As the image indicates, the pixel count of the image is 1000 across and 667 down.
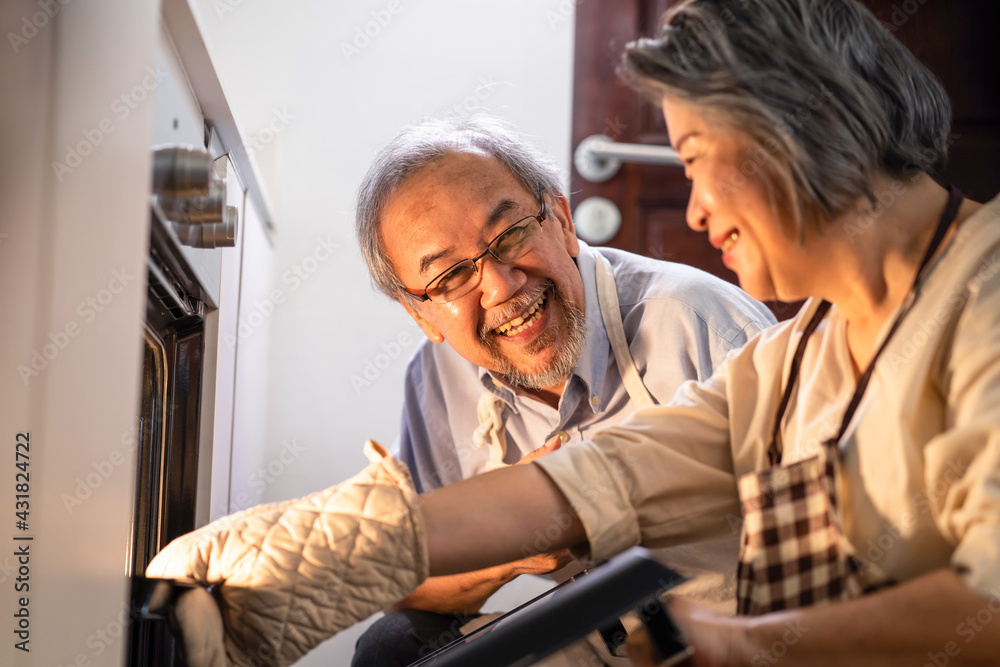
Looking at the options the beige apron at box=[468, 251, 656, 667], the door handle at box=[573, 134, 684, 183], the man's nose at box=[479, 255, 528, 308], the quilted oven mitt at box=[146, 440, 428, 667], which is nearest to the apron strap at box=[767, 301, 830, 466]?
the quilted oven mitt at box=[146, 440, 428, 667]

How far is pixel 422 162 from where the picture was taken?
1.23 meters

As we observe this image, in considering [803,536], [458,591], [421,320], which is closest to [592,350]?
[421,320]

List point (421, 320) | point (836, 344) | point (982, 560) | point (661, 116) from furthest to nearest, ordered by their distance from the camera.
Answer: point (661, 116) < point (421, 320) < point (836, 344) < point (982, 560)

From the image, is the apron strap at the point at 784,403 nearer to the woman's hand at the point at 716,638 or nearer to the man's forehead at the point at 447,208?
the woman's hand at the point at 716,638

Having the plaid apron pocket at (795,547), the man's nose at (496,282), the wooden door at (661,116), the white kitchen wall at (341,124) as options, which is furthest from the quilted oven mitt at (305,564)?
the white kitchen wall at (341,124)

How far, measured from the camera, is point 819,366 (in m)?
0.72

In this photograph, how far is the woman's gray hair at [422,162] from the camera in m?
1.25

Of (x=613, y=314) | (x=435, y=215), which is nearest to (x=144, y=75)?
Result: (x=435, y=215)

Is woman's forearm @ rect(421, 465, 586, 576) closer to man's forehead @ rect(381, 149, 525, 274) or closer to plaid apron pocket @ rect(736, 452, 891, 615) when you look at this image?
plaid apron pocket @ rect(736, 452, 891, 615)

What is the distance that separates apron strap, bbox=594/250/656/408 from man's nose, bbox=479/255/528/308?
0.55 ft

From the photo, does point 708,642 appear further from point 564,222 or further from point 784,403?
point 564,222

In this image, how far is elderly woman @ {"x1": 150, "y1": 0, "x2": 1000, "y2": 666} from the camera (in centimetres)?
58

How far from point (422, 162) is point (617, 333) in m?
0.39

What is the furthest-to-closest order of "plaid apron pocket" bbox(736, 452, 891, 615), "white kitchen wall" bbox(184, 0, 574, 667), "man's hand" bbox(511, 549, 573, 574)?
1. "white kitchen wall" bbox(184, 0, 574, 667)
2. "man's hand" bbox(511, 549, 573, 574)
3. "plaid apron pocket" bbox(736, 452, 891, 615)
